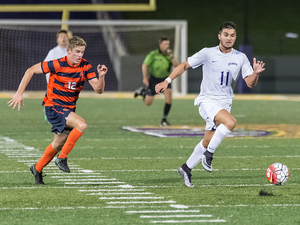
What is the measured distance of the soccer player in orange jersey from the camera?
8062 millimetres

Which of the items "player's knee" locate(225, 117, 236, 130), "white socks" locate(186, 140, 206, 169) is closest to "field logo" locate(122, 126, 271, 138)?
"white socks" locate(186, 140, 206, 169)

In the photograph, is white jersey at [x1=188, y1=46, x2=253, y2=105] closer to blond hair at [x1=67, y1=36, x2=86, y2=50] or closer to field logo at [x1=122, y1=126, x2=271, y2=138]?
blond hair at [x1=67, y1=36, x2=86, y2=50]

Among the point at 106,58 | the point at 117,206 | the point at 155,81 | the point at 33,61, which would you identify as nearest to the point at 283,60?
the point at 106,58

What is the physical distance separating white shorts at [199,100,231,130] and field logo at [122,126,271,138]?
5693 millimetres

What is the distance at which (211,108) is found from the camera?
8.16 m

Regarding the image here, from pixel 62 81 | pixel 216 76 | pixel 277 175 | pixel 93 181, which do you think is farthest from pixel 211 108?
pixel 62 81

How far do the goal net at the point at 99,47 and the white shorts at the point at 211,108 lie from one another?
20.3 metres

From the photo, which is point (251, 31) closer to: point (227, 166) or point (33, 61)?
point (33, 61)

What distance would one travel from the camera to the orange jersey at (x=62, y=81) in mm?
8211

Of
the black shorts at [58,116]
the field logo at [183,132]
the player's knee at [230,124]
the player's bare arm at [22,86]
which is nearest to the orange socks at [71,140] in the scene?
the black shorts at [58,116]

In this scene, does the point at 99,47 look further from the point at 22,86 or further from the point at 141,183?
the point at 141,183

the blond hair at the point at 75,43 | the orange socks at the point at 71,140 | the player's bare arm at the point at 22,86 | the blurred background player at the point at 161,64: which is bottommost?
the blurred background player at the point at 161,64

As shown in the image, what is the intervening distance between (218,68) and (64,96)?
1.96m

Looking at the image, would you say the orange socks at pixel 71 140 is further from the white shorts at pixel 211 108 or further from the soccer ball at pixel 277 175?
the soccer ball at pixel 277 175
